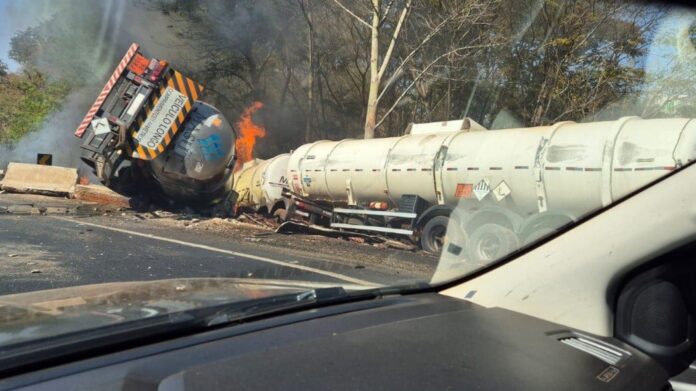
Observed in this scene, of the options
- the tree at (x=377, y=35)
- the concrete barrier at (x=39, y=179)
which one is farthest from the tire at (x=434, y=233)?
the tree at (x=377, y=35)

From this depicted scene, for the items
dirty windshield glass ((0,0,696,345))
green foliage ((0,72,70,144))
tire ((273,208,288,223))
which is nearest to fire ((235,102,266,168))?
dirty windshield glass ((0,0,696,345))

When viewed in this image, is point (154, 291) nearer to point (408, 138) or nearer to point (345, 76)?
point (408, 138)

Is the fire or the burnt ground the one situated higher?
the fire

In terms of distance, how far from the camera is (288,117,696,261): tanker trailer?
21.6 feet

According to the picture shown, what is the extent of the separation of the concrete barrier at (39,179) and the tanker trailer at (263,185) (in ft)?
11.3

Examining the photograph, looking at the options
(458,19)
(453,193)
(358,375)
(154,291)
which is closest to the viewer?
(358,375)

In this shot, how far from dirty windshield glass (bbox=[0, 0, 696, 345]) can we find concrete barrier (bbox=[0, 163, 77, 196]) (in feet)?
0.13

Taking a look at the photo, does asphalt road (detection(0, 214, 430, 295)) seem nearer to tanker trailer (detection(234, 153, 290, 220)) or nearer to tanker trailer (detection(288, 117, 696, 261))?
tanker trailer (detection(288, 117, 696, 261))

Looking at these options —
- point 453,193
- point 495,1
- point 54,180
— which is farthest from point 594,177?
point 54,180

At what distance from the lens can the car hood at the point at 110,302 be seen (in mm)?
1580

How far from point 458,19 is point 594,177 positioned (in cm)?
929

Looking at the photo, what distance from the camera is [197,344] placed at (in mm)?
1587

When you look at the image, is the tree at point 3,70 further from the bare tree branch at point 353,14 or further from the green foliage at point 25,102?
the bare tree branch at point 353,14

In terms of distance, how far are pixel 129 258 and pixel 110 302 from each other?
9.54ft
